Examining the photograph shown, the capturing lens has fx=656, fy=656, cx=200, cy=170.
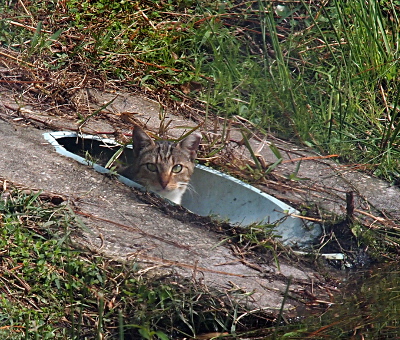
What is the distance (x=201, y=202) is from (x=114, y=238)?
1.24m

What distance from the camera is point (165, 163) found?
14.3ft

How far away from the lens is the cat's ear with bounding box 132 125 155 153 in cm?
426

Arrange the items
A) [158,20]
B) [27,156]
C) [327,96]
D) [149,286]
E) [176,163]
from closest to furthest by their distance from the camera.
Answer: [149,286] < [27,156] < [176,163] < [327,96] < [158,20]

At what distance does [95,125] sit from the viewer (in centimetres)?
460

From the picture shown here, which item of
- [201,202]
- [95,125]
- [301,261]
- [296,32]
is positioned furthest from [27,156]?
[296,32]

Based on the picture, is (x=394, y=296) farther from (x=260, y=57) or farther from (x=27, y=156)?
(x=260, y=57)

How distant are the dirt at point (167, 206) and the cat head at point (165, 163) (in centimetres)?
36

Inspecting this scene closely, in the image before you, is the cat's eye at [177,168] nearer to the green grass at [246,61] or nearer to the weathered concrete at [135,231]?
the weathered concrete at [135,231]

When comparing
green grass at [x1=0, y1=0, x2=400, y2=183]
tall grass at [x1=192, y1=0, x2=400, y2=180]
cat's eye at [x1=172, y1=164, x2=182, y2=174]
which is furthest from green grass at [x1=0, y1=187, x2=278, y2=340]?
tall grass at [x1=192, y1=0, x2=400, y2=180]

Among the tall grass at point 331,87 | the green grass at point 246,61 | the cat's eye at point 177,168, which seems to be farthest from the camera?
the green grass at point 246,61

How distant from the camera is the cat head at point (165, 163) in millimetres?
4348

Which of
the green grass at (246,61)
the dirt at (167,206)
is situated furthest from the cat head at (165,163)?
the green grass at (246,61)

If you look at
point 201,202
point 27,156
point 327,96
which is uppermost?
point 327,96

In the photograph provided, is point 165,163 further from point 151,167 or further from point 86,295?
point 86,295
